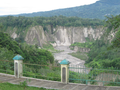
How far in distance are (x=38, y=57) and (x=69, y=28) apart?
59.9 meters

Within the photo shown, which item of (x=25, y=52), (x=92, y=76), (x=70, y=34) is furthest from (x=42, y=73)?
(x=70, y=34)

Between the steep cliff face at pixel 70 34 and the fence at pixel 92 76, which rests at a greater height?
the steep cliff face at pixel 70 34

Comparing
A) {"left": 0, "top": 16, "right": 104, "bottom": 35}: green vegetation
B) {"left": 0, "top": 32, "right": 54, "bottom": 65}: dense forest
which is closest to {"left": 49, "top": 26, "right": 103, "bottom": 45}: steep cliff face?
{"left": 0, "top": 16, "right": 104, "bottom": 35}: green vegetation

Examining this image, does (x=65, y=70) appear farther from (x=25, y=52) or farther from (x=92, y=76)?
(x=25, y=52)

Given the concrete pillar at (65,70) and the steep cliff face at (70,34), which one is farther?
the steep cliff face at (70,34)

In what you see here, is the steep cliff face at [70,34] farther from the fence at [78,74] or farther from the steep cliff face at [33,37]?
the fence at [78,74]

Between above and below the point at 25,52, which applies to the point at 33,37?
above

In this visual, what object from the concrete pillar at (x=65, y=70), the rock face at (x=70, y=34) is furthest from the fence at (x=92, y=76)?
the rock face at (x=70, y=34)

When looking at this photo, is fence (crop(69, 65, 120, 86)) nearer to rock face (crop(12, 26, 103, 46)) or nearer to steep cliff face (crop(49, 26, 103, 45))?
rock face (crop(12, 26, 103, 46))

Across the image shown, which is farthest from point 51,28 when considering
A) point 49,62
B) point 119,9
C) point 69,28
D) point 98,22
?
point 119,9

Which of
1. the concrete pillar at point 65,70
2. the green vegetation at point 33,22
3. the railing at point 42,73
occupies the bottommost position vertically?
the railing at point 42,73

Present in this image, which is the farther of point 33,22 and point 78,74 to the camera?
point 33,22

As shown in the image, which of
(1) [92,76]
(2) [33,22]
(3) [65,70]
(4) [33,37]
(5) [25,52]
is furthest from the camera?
(2) [33,22]

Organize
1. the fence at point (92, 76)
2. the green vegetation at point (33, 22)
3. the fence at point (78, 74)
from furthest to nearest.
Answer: the green vegetation at point (33, 22) → the fence at point (78, 74) → the fence at point (92, 76)
